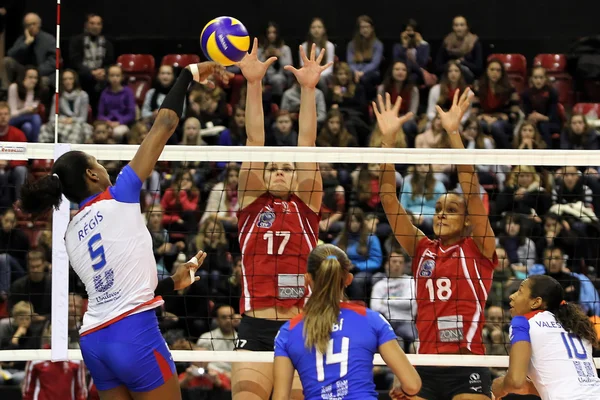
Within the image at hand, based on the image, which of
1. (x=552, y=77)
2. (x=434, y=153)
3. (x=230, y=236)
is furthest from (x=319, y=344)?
(x=552, y=77)

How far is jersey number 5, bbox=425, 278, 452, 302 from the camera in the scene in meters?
6.96

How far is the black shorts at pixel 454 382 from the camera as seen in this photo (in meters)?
6.83

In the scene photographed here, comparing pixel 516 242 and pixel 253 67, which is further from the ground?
pixel 253 67

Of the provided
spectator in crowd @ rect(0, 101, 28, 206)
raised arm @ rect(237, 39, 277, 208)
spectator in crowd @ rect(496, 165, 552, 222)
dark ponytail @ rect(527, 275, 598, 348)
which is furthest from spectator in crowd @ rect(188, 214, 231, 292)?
dark ponytail @ rect(527, 275, 598, 348)

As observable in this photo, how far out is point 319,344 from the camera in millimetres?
4922

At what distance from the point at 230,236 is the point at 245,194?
15.8 ft

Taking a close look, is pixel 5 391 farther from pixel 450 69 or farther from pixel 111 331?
pixel 450 69

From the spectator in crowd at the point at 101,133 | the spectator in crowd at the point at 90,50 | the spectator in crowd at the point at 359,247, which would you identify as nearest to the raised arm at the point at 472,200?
the spectator in crowd at the point at 359,247

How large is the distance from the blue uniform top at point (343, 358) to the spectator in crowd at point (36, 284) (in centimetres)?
655

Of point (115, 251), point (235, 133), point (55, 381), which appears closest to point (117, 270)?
point (115, 251)

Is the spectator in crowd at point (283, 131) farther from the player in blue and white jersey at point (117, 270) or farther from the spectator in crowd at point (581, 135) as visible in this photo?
the player in blue and white jersey at point (117, 270)

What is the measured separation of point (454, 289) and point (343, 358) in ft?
7.41

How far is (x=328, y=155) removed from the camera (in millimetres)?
6992

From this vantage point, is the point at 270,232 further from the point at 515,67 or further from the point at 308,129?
the point at 515,67
